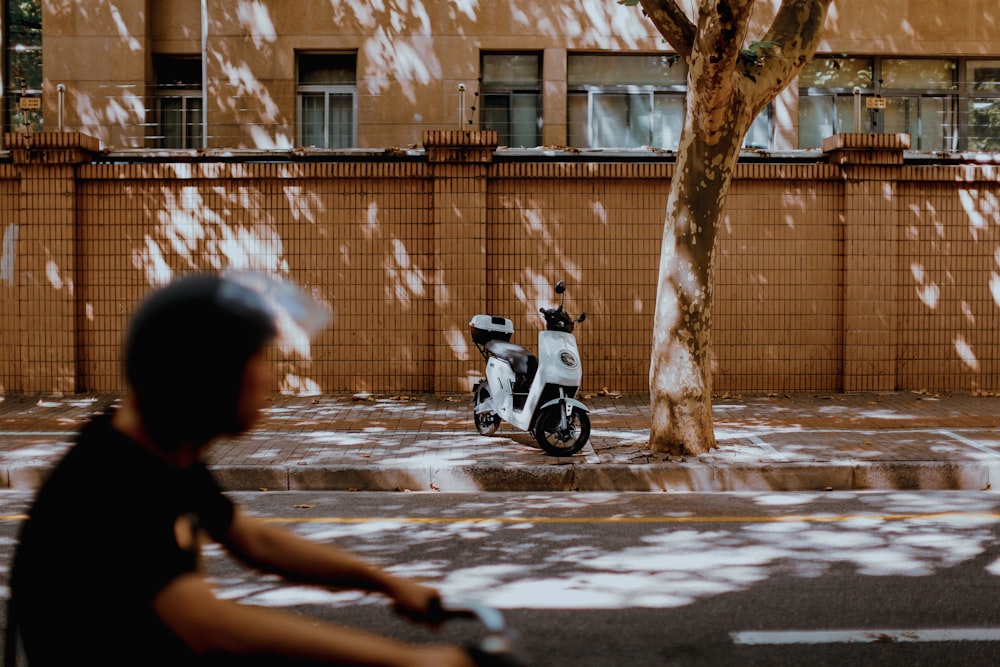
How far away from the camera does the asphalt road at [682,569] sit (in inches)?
193

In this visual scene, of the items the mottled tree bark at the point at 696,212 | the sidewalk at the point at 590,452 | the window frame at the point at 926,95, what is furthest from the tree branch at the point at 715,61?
the window frame at the point at 926,95

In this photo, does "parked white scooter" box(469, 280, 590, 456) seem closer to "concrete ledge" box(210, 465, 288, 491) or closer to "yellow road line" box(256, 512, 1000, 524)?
"yellow road line" box(256, 512, 1000, 524)

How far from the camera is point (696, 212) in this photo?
30.1ft

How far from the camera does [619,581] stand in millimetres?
5848

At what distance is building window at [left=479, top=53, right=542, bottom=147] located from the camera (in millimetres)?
16094

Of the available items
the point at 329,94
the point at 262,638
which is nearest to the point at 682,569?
the point at 262,638

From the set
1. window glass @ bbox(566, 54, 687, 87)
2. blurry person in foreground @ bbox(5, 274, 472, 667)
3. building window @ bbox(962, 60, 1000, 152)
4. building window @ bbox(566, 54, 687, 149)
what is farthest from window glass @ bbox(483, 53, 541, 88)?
blurry person in foreground @ bbox(5, 274, 472, 667)

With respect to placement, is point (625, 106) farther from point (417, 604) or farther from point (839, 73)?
point (417, 604)

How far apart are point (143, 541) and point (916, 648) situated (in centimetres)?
407

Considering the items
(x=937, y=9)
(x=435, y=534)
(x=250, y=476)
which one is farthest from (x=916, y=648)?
(x=937, y=9)

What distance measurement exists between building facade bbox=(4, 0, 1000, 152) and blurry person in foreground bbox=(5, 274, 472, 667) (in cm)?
1398

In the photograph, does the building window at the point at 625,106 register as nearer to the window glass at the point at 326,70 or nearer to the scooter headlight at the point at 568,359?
the window glass at the point at 326,70

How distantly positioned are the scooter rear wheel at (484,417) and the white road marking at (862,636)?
5.42m

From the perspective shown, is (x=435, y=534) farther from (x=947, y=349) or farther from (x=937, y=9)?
(x=937, y=9)
